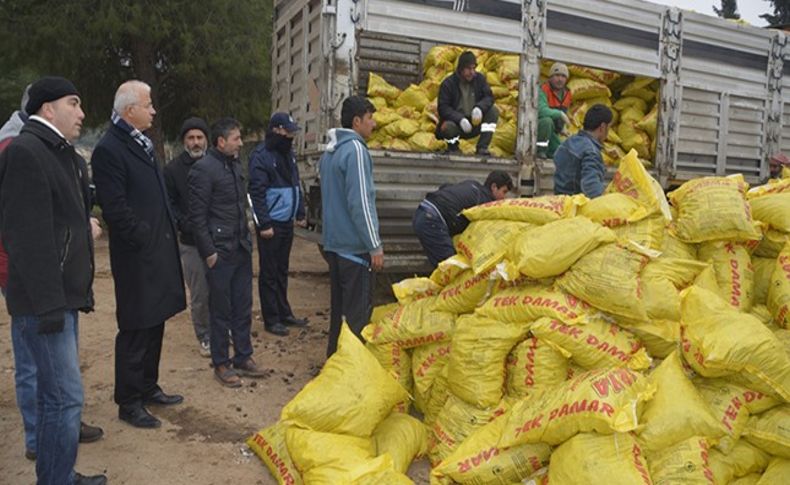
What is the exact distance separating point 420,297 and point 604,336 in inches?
45.6

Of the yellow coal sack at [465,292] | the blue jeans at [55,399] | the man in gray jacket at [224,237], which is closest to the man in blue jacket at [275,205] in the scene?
the man in gray jacket at [224,237]

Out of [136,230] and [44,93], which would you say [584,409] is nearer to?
[136,230]

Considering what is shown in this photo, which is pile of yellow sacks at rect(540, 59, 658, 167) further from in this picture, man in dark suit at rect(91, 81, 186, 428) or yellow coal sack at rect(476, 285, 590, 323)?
man in dark suit at rect(91, 81, 186, 428)

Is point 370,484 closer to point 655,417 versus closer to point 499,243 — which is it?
point 655,417

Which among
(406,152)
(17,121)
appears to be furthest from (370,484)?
(406,152)

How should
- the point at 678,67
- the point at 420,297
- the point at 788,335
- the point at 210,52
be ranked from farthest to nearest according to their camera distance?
the point at 210,52 < the point at 678,67 < the point at 420,297 < the point at 788,335

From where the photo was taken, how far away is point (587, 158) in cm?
438

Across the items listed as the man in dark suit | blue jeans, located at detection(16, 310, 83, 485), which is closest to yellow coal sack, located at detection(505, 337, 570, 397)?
the man in dark suit

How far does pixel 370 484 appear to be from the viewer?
8.68 ft

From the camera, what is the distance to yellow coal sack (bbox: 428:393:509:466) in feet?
10.2

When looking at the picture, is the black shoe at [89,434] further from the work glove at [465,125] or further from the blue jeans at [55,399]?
the work glove at [465,125]

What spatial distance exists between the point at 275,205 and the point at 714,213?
10.2ft

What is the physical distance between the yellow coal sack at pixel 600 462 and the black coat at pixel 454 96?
12.0 ft

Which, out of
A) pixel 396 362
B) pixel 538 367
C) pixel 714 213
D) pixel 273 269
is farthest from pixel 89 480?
pixel 714 213
